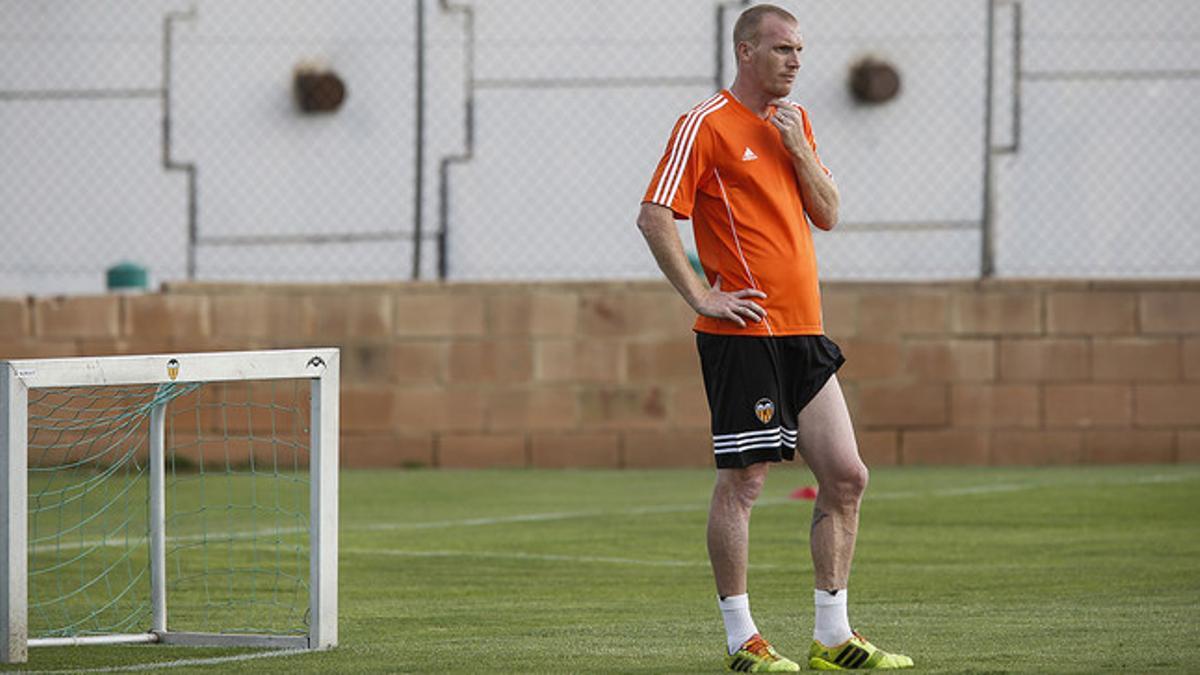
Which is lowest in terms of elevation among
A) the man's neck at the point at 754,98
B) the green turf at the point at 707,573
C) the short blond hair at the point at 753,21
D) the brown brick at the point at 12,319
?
the green turf at the point at 707,573

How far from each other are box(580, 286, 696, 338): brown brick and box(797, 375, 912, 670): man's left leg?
9374mm

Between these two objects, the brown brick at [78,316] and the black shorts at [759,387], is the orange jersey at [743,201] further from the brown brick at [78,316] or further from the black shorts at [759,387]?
the brown brick at [78,316]

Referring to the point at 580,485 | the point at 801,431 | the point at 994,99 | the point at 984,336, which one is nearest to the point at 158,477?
the point at 801,431

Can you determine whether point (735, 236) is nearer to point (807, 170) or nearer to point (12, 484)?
point (807, 170)

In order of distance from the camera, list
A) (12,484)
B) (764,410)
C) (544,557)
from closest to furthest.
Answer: (764,410)
(12,484)
(544,557)

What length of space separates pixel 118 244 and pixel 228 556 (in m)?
6.86

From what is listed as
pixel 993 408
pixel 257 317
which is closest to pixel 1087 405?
pixel 993 408

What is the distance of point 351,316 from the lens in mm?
16406

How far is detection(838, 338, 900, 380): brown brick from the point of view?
16.4 m

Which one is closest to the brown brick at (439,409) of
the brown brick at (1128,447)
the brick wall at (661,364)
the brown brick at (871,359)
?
the brick wall at (661,364)

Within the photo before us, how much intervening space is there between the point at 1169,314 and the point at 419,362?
203 inches

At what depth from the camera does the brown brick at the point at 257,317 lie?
53.5 feet

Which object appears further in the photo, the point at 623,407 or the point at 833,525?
the point at 623,407

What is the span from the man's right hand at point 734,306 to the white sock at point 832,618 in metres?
0.82
